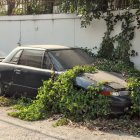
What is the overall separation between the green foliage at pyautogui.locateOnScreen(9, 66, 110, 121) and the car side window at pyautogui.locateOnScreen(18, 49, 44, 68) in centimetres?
96

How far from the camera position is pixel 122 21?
12297 millimetres

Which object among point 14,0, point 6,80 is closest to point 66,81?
point 6,80

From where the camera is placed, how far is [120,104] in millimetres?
7680

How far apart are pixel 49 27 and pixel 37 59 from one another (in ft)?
18.3

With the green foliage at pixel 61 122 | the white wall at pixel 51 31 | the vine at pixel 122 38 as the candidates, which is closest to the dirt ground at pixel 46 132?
the green foliage at pixel 61 122

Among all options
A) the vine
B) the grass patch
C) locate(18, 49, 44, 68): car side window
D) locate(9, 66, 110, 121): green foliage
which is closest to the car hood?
locate(9, 66, 110, 121): green foliage

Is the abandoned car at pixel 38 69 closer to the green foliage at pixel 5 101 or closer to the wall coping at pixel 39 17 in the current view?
the green foliage at pixel 5 101

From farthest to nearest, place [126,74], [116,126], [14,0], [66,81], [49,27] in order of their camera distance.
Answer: [14,0]
[49,27]
[126,74]
[66,81]
[116,126]

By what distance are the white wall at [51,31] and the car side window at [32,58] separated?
357cm

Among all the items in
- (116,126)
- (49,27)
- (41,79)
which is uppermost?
(49,27)

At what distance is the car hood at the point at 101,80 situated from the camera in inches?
314

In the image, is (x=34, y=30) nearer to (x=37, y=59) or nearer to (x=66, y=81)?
(x=37, y=59)

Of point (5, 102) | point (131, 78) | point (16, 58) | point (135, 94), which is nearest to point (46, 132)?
point (135, 94)

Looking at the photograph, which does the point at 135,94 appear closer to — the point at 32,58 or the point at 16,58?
the point at 32,58
